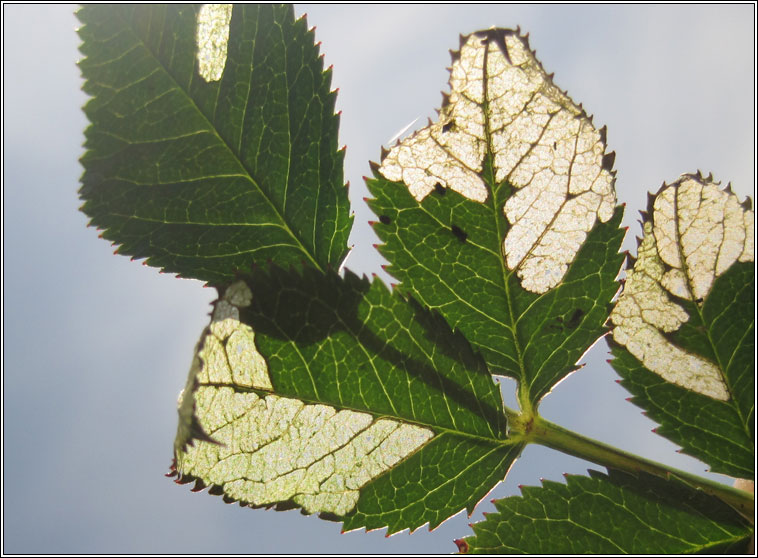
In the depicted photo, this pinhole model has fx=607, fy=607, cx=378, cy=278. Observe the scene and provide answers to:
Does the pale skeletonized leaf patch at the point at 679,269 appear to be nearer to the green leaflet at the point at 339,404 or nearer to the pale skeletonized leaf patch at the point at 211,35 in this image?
the green leaflet at the point at 339,404

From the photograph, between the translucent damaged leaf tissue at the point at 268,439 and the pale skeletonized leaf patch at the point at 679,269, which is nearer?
the translucent damaged leaf tissue at the point at 268,439

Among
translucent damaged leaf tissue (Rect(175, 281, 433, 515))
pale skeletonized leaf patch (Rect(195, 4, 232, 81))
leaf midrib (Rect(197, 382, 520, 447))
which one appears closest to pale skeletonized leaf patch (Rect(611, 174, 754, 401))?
leaf midrib (Rect(197, 382, 520, 447))

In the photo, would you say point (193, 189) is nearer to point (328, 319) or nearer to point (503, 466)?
point (328, 319)

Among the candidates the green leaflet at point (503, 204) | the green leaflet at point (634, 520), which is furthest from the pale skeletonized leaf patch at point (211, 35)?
the green leaflet at point (634, 520)

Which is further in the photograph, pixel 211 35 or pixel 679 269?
pixel 679 269

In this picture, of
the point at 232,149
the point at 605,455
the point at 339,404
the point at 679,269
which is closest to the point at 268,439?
the point at 339,404

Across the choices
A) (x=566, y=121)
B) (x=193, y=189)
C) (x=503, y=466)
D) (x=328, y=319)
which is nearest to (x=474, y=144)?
(x=566, y=121)

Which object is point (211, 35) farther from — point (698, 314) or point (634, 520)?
point (634, 520)
